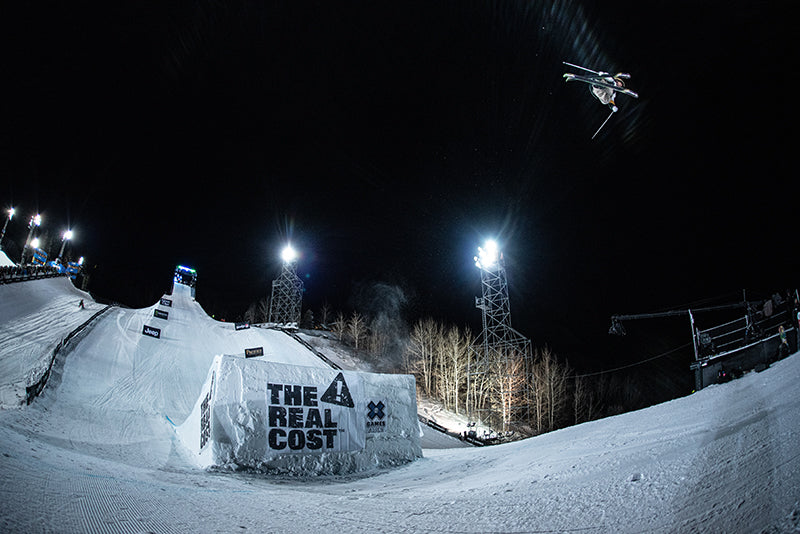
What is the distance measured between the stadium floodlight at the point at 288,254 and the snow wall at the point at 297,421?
28.6 meters

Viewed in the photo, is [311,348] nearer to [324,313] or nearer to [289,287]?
[289,287]

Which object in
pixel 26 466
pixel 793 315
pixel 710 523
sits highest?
pixel 793 315

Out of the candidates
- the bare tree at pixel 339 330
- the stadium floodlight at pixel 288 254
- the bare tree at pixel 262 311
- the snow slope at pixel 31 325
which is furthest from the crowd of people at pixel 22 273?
the bare tree at pixel 339 330

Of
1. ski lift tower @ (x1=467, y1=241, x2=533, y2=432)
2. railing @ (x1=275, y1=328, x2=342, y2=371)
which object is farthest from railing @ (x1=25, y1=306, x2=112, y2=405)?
ski lift tower @ (x1=467, y1=241, x2=533, y2=432)

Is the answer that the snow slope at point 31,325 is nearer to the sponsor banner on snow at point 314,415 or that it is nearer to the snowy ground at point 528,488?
the snowy ground at point 528,488

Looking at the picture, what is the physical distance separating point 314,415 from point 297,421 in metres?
0.50

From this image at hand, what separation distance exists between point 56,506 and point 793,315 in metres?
15.9

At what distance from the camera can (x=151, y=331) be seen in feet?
86.8

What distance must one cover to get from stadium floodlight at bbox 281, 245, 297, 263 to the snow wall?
1125 inches

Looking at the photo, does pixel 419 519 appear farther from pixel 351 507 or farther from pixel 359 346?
pixel 359 346

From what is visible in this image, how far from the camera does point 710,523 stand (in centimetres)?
221

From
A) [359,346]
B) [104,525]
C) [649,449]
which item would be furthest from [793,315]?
[359,346]

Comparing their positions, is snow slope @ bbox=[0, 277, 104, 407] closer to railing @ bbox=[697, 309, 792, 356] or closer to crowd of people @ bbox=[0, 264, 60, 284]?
crowd of people @ bbox=[0, 264, 60, 284]

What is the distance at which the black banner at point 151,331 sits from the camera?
85.9 ft
